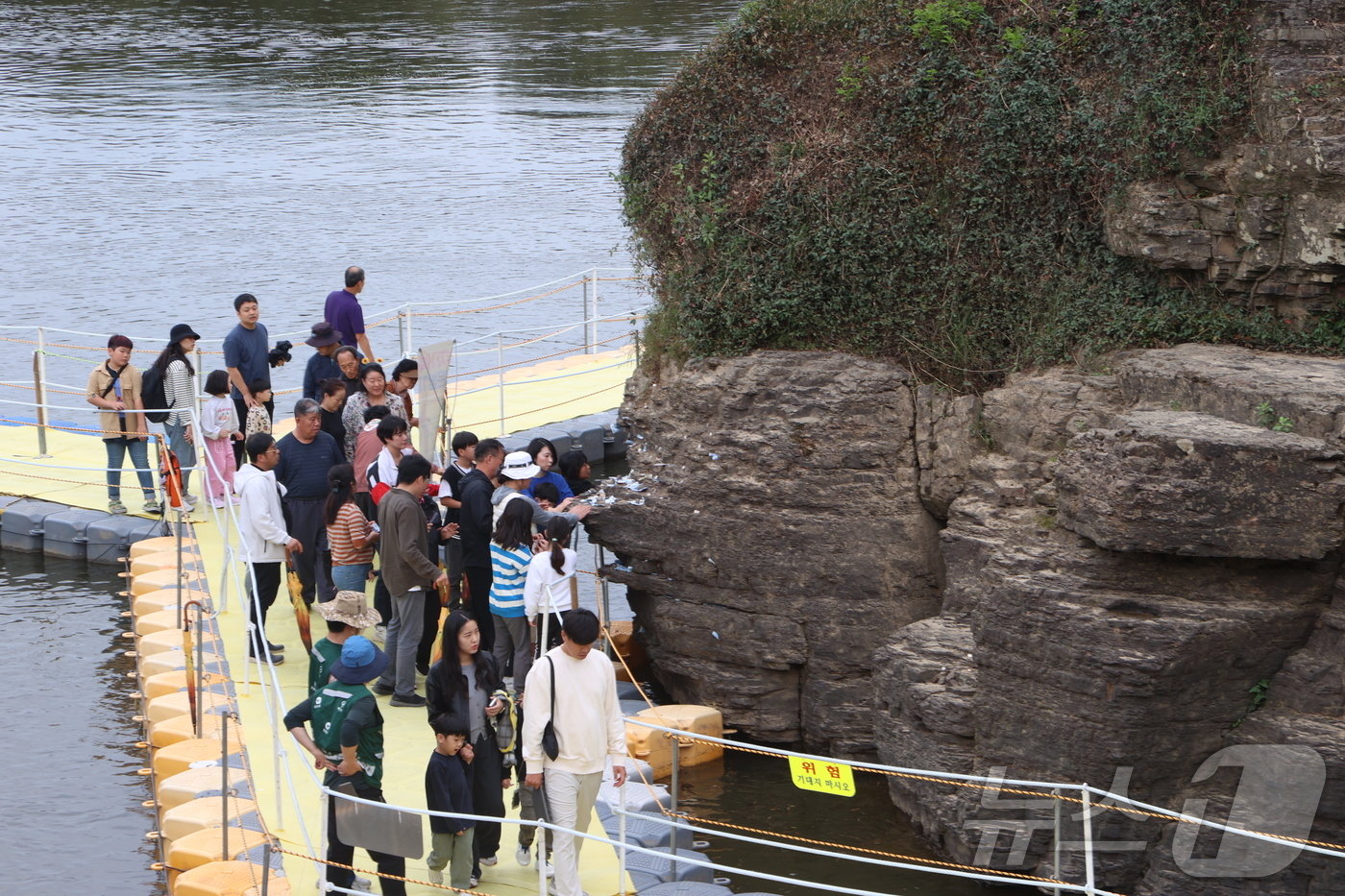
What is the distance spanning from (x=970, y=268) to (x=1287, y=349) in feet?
8.19

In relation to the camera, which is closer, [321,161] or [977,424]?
[977,424]

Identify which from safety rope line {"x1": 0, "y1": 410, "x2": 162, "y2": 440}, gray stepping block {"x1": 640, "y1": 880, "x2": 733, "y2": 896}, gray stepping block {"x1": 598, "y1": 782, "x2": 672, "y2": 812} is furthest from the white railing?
gray stepping block {"x1": 640, "y1": 880, "x2": 733, "y2": 896}

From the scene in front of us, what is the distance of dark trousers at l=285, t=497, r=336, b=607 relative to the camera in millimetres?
12312

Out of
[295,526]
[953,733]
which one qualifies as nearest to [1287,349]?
[953,733]

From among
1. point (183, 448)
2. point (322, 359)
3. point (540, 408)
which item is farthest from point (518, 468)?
point (540, 408)

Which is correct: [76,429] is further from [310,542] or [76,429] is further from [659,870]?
[659,870]

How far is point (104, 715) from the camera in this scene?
41.4 feet

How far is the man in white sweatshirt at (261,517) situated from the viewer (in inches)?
454

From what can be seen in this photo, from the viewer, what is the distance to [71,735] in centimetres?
1227

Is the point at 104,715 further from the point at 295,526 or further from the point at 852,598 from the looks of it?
the point at 852,598

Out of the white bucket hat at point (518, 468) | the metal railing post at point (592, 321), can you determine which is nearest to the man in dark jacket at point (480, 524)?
the white bucket hat at point (518, 468)

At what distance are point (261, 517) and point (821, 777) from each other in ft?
16.0

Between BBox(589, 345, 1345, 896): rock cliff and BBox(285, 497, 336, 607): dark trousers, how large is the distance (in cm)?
217

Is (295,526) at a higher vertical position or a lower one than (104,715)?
higher
